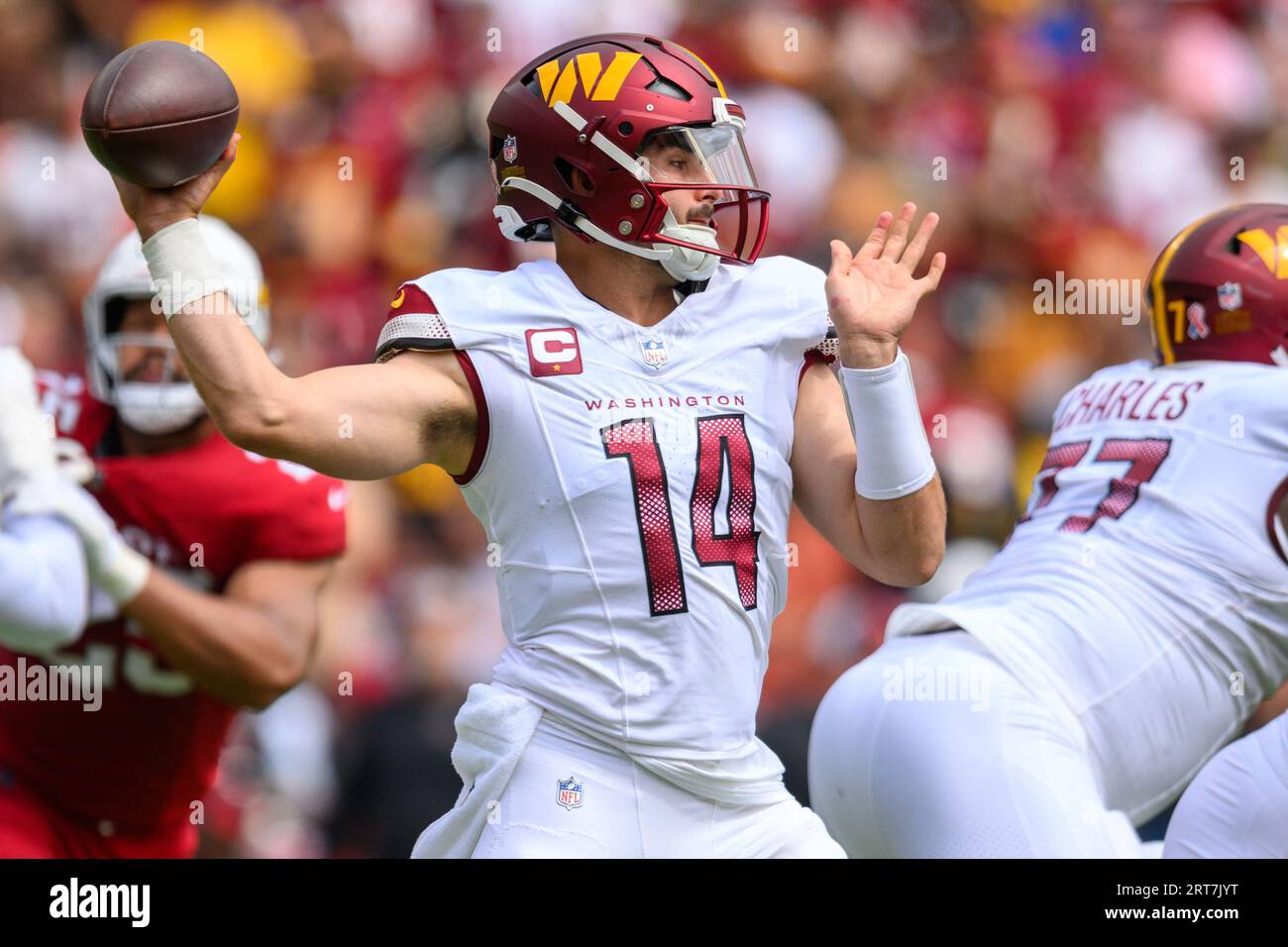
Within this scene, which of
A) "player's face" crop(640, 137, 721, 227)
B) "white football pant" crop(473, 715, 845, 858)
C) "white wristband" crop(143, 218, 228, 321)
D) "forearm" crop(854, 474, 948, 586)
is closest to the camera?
"white wristband" crop(143, 218, 228, 321)

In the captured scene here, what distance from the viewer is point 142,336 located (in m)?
3.75

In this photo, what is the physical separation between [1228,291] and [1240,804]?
105cm

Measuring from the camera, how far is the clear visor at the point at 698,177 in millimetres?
2676

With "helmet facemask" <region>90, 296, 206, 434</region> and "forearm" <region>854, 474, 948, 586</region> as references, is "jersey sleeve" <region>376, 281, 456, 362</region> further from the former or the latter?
"helmet facemask" <region>90, 296, 206, 434</region>

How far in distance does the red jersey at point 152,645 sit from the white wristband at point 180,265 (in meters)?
1.12

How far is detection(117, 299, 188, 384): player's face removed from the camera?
368 centimetres

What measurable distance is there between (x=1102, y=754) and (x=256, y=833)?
8.37 feet

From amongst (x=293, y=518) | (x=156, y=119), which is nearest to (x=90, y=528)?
(x=293, y=518)

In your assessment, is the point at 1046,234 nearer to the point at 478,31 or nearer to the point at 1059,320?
the point at 1059,320

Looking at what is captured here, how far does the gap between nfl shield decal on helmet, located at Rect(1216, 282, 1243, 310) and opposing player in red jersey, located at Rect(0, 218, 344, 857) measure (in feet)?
6.28

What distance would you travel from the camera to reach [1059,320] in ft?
21.2

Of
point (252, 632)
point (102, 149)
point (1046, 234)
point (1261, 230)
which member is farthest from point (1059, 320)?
point (102, 149)

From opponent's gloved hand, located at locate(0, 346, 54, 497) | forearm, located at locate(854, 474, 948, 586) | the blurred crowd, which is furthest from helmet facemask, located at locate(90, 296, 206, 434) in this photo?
forearm, located at locate(854, 474, 948, 586)

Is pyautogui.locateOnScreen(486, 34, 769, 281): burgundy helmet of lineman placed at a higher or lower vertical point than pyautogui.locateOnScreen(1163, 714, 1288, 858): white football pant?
higher
